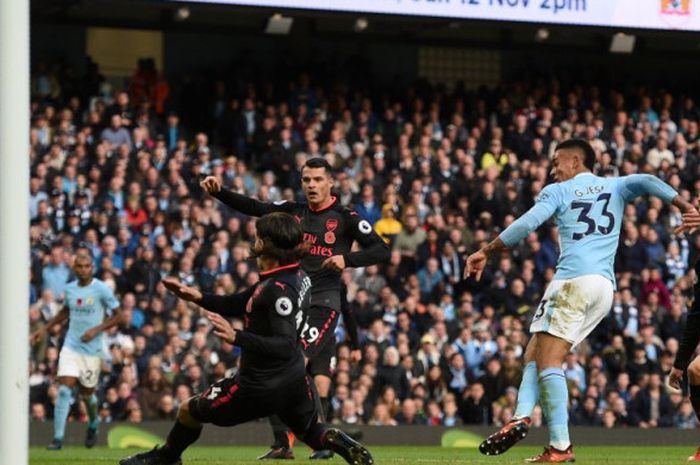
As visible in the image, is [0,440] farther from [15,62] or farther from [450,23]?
[450,23]

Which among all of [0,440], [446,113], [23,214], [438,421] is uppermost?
[446,113]

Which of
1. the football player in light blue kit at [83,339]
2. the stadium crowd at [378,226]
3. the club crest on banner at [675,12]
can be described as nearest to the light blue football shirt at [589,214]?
the football player in light blue kit at [83,339]

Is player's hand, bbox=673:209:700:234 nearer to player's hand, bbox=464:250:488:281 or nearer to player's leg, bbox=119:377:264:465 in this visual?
player's hand, bbox=464:250:488:281

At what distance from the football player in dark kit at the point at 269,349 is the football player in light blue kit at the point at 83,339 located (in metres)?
8.37

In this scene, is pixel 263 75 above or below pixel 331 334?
above

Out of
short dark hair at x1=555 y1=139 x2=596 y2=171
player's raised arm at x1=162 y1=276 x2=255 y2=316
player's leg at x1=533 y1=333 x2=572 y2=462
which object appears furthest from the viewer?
short dark hair at x1=555 y1=139 x2=596 y2=171

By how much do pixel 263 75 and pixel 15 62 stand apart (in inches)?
863

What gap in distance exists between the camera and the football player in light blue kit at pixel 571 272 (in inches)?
422

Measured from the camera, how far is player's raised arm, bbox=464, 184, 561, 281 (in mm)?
10383

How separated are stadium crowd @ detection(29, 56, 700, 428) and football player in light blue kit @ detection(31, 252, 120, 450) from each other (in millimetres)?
1805

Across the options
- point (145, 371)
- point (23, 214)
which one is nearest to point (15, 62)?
point (23, 214)

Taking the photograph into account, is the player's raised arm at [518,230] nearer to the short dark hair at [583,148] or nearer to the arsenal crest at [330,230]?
the short dark hair at [583,148]

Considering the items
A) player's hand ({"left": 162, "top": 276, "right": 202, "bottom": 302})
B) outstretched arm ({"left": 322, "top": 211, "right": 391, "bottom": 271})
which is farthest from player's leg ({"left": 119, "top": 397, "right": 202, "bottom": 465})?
outstretched arm ({"left": 322, "top": 211, "right": 391, "bottom": 271})

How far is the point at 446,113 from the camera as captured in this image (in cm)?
2859
